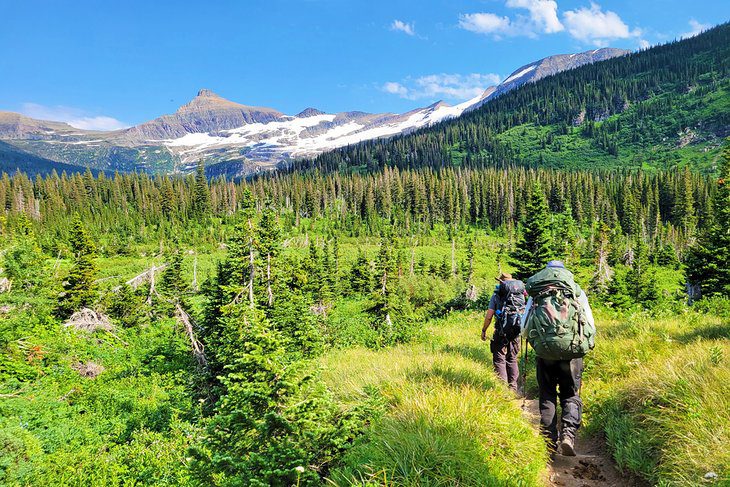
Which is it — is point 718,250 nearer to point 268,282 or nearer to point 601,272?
point 601,272

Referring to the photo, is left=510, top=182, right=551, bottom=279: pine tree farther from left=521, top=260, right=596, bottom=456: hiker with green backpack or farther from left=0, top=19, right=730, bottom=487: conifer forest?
left=521, top=260, right=596, bottom=456: hiker with green backpack

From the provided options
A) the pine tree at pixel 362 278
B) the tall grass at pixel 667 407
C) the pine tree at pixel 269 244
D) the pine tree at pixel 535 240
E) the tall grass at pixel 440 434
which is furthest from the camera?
the pine tree at pixel 362 278

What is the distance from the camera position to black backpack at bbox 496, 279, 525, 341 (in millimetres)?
6801

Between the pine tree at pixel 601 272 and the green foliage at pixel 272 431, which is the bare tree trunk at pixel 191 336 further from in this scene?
the pine tree at pixel 601 272

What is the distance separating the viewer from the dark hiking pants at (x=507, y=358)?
23.0 ft

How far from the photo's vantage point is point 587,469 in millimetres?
4367

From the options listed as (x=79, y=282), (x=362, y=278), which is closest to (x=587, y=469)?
(x=79, y=282)

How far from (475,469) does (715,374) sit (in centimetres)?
327

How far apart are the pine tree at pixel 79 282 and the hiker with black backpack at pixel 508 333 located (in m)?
28.1

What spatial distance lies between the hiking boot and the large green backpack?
98cm

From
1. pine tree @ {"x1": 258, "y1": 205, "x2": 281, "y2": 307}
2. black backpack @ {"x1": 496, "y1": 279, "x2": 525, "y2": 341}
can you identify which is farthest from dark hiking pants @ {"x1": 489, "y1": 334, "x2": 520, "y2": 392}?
pine tree @ {"x1": 258, "y1": 205, "x2": 281, "y2": 307}

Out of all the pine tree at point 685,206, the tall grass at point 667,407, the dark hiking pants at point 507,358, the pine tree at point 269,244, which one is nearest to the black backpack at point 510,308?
the dark hiking pants at point 507,358

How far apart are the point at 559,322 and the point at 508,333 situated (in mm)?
2417

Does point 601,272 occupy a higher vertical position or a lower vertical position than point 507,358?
lower
